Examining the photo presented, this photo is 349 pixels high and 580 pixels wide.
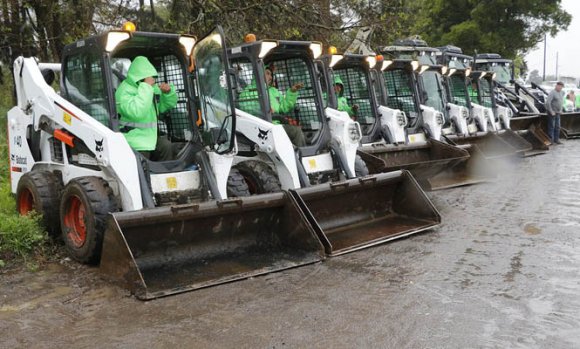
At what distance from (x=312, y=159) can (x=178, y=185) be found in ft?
6.80

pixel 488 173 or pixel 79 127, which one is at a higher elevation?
pixel 79 127

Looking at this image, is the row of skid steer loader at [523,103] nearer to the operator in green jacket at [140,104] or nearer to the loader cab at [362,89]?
the loader cab at [362,89]

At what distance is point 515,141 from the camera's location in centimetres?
1429

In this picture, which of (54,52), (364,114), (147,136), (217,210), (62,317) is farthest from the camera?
(54,52)

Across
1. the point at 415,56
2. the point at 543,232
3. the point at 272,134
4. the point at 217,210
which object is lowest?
the point at 543,232

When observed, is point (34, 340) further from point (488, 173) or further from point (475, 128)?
point (475, 128)

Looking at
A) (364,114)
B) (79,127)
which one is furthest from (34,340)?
(364,114)

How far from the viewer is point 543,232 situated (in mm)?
6898

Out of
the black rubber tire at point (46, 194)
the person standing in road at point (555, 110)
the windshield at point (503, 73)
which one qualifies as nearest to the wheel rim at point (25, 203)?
the black rubber tire at point (46, 194)

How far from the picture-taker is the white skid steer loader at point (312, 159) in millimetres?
6480

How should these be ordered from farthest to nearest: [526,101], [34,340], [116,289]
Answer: [526,101] → [116,289] → [34,340]

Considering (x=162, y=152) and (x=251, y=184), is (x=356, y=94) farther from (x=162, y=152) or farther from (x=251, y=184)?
(x=162, y=152)

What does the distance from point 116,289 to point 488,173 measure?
814 cm

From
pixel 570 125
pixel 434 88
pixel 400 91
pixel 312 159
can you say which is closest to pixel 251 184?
pixel 312 159
